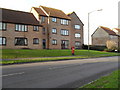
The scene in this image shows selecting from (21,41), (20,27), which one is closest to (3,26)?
(20,27)

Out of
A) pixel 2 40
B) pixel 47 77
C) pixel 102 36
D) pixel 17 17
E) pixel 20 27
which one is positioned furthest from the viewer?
pixel 102 36

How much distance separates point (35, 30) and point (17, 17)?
510cm

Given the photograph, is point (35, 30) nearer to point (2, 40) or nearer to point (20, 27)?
point (20, 27)

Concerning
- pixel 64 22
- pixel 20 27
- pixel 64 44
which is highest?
pixel 64 22

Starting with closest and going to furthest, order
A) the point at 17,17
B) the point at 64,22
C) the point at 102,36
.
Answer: the point at 17,17 → the point at 64,22 → the point at 102,36

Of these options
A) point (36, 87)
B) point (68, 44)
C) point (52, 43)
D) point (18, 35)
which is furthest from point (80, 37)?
point (36, 87)

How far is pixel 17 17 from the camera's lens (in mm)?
34375

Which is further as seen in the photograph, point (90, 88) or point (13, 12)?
point (13, 12)

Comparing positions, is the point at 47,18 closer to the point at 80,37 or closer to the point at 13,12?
the point at 13,12

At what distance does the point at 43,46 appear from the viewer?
124 ft

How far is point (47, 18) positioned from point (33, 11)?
4.43m

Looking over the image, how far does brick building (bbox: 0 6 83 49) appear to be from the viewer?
3114 cm

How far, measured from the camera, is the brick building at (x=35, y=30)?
31.1 meters

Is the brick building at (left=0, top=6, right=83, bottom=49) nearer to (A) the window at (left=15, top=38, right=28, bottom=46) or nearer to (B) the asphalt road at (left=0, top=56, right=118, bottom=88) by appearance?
(A) the window at (left=15, top=38, right=28, bottom=46)
